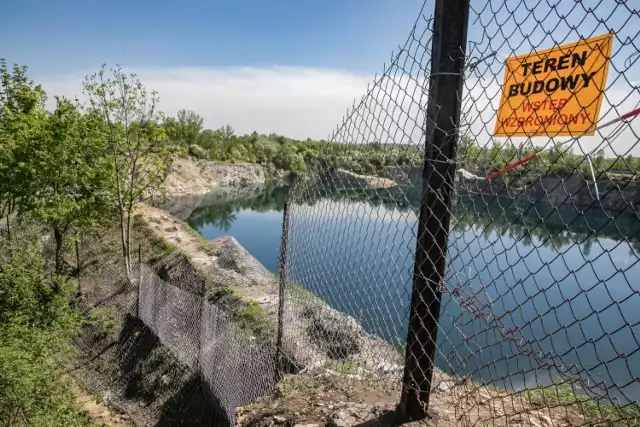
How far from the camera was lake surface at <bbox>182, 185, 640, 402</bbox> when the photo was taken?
5.63ft

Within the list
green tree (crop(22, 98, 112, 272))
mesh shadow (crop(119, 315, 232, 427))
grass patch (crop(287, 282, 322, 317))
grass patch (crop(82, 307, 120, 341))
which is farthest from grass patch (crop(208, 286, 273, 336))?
green tree (crop(22, 98, 112, 272))

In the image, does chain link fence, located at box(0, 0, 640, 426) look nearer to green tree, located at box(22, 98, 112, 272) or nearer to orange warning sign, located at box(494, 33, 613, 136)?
orange warning sign, located at box(494, 33, 613, 136)

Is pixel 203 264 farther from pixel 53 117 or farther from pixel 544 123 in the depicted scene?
pixel 544 123

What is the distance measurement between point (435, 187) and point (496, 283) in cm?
417

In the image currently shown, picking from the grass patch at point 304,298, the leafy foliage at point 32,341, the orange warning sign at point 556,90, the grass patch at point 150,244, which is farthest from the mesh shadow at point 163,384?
the orange warning sign at point 556,90

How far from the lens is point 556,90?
1398 mm

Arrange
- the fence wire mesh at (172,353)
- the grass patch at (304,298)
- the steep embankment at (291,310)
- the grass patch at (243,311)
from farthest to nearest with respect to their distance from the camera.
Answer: the grass patch at (243,311) < the fence wire mesh at (172,353) < the steep embankment at (291,310) < the grass patch at (304,298)

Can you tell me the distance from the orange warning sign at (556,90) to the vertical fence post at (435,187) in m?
0.28

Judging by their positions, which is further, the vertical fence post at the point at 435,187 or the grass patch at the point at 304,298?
the grass patch at the point at 304,298

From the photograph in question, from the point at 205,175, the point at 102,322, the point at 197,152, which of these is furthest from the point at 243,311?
the point at 197,152

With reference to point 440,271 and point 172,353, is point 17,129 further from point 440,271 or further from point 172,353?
point 440,271

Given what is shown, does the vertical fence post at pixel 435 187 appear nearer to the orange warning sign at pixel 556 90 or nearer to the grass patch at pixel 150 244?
the orange warning sign at pixel 556 90

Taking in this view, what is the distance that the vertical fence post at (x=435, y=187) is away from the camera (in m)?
1.82

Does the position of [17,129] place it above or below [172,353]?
above
